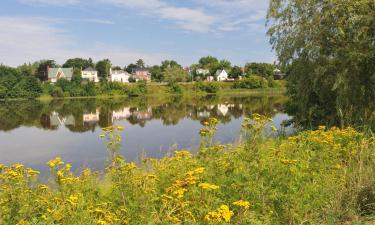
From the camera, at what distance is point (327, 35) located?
47.9ft

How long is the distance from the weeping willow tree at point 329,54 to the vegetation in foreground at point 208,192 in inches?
293

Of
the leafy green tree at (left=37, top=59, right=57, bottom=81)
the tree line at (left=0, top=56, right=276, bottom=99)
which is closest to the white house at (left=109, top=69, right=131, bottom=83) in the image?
the tree line at (left=0, top=56, right=276, bottom=99)

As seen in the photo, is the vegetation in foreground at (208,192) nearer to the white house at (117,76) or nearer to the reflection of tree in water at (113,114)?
the reflection of tree in water at (113,114)

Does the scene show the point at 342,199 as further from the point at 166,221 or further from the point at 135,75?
the point at 135,75

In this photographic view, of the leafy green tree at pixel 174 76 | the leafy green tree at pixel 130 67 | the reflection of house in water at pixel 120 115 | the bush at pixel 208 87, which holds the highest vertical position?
the leafy green tree at pixel 130 67

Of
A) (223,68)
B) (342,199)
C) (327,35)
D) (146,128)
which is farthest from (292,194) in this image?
(223,68)

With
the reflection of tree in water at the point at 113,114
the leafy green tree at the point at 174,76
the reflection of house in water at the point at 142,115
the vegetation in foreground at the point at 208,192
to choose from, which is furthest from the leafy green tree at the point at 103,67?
the vegetation in foreground at the point at 208,192

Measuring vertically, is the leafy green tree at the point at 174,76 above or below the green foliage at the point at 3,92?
above

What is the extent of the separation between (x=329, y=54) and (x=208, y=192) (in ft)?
39.4

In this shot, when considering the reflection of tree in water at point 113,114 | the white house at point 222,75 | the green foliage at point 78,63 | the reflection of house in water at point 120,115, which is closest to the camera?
the reflection of tree in water at point 113,114

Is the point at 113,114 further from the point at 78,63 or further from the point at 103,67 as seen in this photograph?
the point at 78,63

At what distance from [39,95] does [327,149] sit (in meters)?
92.1

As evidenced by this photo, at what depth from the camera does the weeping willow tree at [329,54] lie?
537 inches

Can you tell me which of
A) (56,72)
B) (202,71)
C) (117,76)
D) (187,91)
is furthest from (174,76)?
(56,72)
